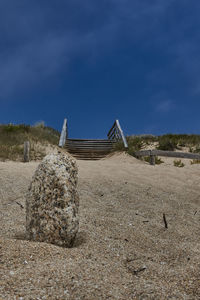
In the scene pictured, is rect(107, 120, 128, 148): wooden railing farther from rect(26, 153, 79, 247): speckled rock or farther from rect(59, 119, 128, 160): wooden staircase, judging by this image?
rect(26, 153, 79, 247): speckled rock

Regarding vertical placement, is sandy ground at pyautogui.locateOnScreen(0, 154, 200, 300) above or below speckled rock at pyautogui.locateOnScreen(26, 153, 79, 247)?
below

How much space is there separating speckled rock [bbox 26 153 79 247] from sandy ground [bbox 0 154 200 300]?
24 cm

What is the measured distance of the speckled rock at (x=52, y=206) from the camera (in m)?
3.85

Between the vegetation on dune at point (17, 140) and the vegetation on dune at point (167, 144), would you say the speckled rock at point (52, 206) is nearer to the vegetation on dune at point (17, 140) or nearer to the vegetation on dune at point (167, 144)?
the vegetation on dune at point (17, 140)

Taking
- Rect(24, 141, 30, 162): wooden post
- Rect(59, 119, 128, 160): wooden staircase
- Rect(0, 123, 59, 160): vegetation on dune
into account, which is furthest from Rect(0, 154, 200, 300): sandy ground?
Rect(59, 119, 128, 160): wooden staircase

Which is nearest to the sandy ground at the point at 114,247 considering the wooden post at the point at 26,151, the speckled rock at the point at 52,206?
the speckled rock at the point at 52,206

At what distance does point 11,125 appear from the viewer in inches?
719

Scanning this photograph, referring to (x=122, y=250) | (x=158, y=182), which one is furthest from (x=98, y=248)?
(x=158, y=182)

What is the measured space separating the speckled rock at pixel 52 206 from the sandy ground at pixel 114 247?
238 millimetres

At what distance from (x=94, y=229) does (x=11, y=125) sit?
1487cm

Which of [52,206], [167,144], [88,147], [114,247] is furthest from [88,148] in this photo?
[52,206]

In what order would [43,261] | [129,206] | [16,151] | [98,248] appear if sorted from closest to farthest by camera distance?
1. [43,261]
2. [98,248]
3. [129,206]
4. [16,151]

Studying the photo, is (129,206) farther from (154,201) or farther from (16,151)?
(16,151)

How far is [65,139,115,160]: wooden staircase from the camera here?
1659 cm
